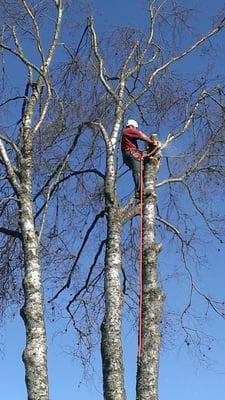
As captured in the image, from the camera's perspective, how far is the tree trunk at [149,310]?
6.57 metres

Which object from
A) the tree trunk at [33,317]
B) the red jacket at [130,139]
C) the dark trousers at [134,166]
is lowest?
the tree trunk at [33,317]

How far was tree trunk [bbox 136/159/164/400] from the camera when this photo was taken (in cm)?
657

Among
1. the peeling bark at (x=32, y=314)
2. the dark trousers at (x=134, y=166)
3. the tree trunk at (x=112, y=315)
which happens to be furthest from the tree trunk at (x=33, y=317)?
the dark trousers at (x=134, y=166)

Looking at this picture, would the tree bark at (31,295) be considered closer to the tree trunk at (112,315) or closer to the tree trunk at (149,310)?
the tree trunk at (112,315)

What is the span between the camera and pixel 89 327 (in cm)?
888

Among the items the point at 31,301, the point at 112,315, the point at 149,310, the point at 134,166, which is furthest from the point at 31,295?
the point at 134,166

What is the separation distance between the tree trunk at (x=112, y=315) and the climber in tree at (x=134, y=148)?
0.33m

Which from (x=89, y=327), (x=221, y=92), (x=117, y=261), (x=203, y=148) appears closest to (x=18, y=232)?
(x=117, y=261)

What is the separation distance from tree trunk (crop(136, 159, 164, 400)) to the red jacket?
67 centimetres

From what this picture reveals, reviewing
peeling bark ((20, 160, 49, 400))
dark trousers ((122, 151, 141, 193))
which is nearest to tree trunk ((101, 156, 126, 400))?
dark trousers ((122, 151, 141, 193))

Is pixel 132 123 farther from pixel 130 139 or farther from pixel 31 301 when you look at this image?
pixel 31 301

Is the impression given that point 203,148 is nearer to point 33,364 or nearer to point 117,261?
point 117,261

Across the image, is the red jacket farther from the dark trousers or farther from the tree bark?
the tree bark

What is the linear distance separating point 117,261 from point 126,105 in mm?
2142
